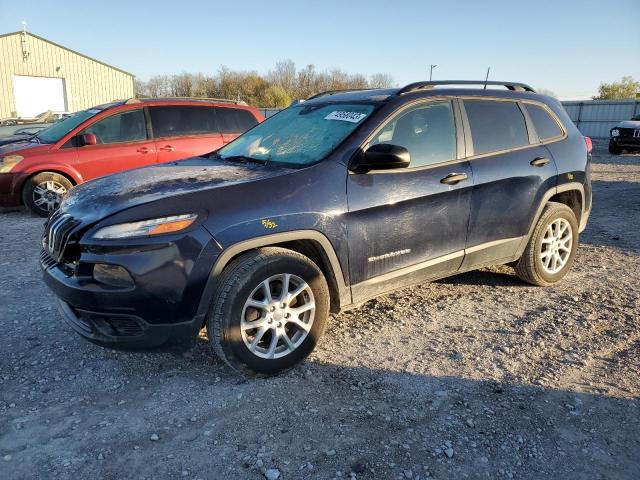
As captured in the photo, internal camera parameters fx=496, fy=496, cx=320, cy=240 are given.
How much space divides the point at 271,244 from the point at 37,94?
33.7 metres

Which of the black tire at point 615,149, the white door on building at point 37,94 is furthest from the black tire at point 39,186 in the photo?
the white door on building at point 37,94

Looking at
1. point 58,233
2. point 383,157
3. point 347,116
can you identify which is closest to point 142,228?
point 58,233

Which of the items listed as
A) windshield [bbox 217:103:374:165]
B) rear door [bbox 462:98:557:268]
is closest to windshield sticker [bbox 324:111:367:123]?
windshield [bbox 217:103:374:165]

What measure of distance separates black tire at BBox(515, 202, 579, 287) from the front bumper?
2.99m

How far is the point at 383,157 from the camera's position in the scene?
10.7 feet

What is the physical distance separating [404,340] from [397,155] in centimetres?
135

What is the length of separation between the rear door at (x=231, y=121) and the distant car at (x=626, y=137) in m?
14.5

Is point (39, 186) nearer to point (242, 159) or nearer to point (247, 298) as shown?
point (242, 159)

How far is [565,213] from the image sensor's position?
15.2 feet

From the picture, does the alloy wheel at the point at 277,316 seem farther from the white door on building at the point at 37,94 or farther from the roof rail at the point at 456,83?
the white door on building at the point at 37,94

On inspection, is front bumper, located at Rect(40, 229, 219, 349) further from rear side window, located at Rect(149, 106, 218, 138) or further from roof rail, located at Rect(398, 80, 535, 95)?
rear side window, located at Rect(149, 106, 218, 138)

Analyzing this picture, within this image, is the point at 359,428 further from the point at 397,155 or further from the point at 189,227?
the point at 397,155

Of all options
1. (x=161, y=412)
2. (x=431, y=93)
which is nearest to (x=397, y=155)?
(x=431, y=93)

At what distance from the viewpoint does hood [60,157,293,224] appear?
289 cm
